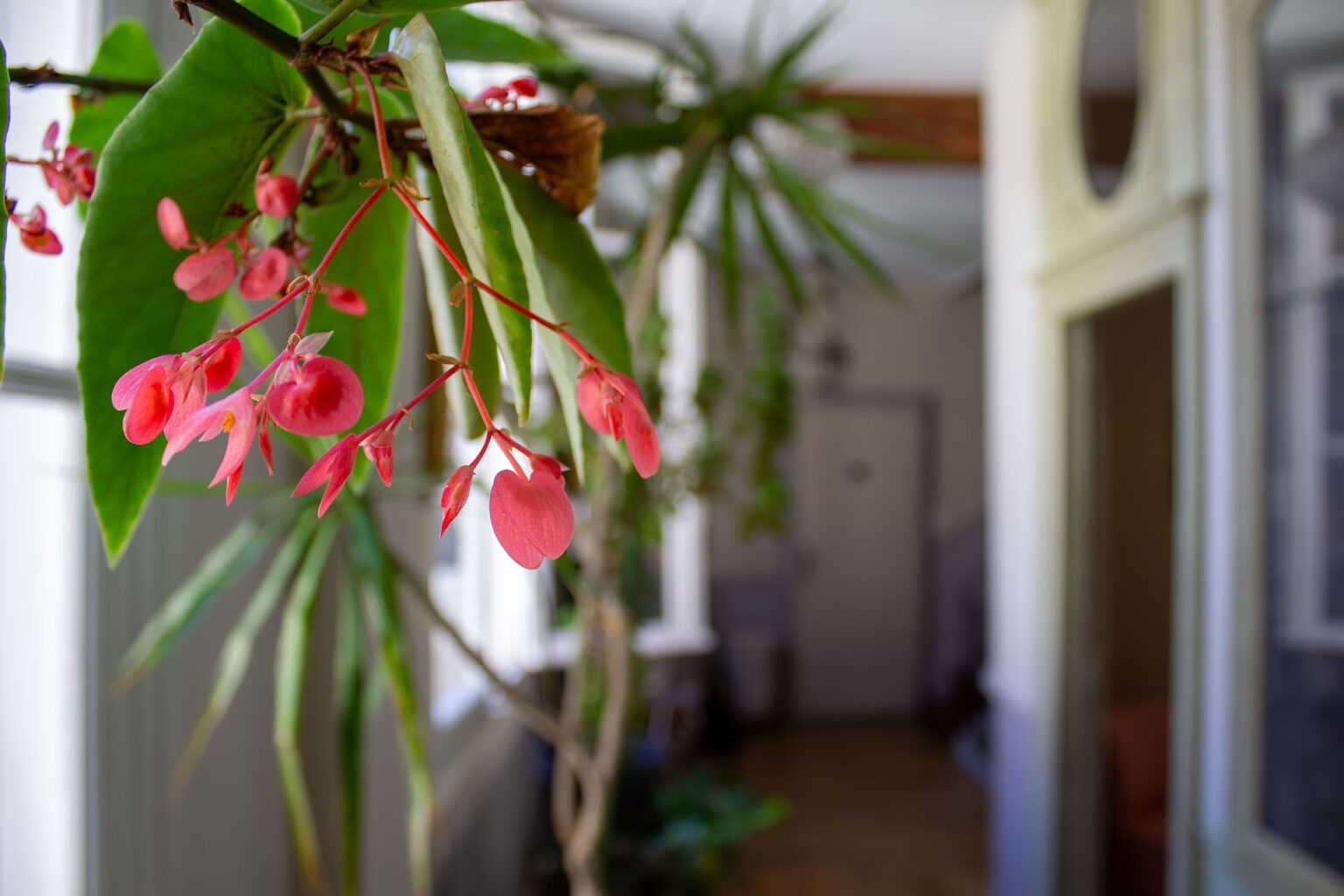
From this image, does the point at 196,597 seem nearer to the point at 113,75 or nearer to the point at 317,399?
the point at 113,75

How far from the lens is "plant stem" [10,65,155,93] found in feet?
0.73

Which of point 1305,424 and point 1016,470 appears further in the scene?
point 1016,470

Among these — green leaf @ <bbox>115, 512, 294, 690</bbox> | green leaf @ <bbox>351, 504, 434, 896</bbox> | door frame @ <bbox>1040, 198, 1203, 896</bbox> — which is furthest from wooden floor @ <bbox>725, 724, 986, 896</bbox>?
green leaf @ <bbox>115, 512, 294, 690</bbox>

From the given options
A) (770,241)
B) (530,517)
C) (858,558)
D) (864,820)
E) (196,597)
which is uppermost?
(770,241)

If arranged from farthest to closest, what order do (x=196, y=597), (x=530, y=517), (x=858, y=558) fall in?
(x=858, y=558) < (x=196, y=597) < (x=530, y=517)

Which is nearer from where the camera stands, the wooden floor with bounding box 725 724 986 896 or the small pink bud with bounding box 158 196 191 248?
the small pink bud with bounding box 158 196 191 248

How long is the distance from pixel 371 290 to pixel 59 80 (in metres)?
0.10

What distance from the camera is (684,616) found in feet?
16.7

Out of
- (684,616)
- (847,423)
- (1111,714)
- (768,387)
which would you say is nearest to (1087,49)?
(768,387)

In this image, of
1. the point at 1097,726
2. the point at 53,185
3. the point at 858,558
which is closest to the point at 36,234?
the point at 53,185

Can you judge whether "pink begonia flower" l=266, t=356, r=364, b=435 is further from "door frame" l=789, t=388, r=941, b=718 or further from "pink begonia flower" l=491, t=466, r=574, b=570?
"door frame" l=789, t=388, r=941, b=718

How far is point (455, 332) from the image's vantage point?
25 cm

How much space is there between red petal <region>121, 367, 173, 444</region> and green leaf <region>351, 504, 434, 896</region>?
595mm

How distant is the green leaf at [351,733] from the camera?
706 millimetres
